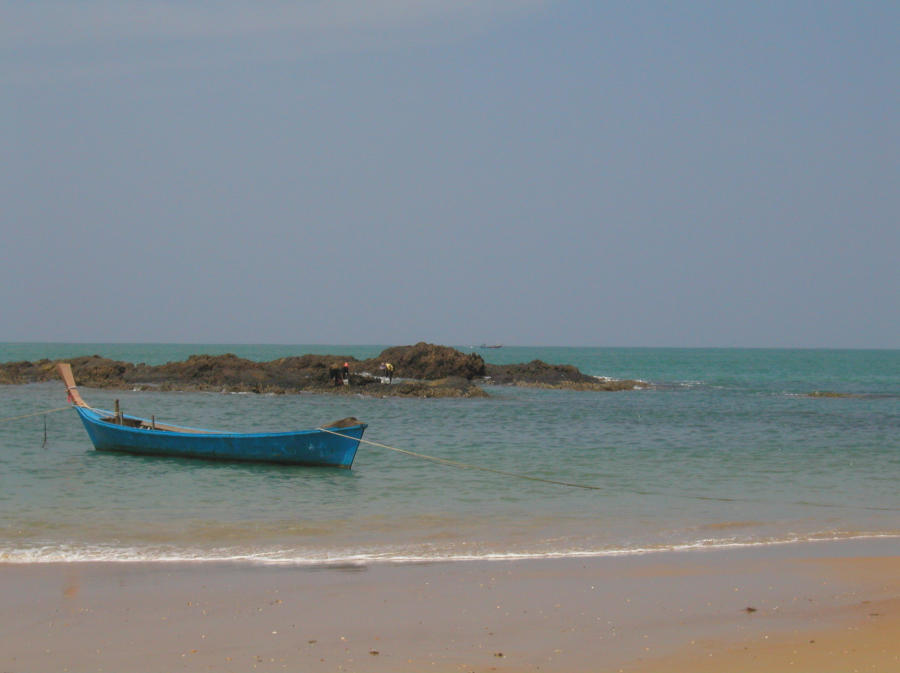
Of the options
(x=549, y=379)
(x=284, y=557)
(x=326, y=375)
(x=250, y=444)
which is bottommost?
(x=284, y=557)

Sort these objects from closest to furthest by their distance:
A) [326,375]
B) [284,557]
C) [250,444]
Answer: [284,557]
[250,444]
[326,375]

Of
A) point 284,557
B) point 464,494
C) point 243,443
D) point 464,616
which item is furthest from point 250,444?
point 464,616

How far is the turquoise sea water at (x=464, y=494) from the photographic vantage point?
1083 cm

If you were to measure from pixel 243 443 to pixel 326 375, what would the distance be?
2552cm

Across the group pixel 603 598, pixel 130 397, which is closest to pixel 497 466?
pixel 603 598

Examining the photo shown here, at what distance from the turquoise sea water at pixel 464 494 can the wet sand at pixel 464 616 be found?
0.98 metres

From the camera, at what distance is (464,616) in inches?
301

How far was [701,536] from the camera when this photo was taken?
450 inches

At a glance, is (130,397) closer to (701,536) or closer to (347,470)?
(347,470)

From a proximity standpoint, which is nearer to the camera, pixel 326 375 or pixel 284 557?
pixel 284 557

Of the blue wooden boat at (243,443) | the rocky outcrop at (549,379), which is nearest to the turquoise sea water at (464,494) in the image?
the blue wooden boat at (243,443)

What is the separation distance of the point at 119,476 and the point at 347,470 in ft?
13.5

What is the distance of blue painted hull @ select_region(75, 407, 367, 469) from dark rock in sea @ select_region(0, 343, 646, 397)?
20.2 metres

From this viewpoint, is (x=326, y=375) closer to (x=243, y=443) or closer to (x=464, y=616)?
(x=243, y=443)
